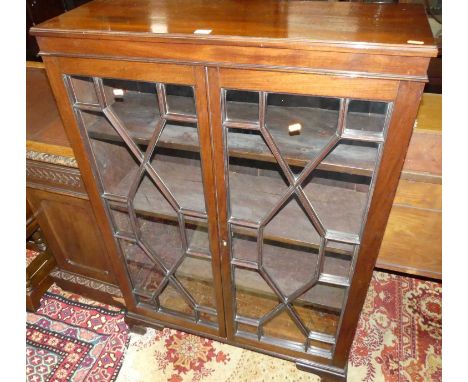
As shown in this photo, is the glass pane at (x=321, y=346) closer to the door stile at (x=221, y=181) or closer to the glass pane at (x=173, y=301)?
the door stile at (x=221, y=181)

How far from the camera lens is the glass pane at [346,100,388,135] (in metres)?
0.79

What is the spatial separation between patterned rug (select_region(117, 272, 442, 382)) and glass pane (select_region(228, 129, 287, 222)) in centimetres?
79

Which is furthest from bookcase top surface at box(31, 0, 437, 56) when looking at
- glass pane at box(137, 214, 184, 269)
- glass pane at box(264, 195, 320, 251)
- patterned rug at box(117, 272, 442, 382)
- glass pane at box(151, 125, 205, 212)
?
patterned rug at box(117, 272, 442, 382)

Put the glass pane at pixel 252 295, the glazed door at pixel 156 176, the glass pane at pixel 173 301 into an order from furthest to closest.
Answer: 1. the glass pane at pixel 173 301
2. the glass pane at pixel 252 295
3. the glazed door at pixel 156 176

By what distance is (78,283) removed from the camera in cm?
174

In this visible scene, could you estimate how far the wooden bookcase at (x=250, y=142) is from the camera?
77cm

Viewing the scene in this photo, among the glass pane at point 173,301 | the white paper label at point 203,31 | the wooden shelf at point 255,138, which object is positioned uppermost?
the white paper label at point 203,31

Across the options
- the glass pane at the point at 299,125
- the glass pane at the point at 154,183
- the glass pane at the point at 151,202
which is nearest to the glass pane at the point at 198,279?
the glass pane at the point at 154,183

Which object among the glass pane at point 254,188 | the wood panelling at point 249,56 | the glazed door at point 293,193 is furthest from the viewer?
the glass pane at point 254,188

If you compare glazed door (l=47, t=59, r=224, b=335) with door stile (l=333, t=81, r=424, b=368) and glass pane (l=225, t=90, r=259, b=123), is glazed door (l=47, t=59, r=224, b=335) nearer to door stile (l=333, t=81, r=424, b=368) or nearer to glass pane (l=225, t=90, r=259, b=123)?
glass pane (l=225, t=90, r=259, b=123)

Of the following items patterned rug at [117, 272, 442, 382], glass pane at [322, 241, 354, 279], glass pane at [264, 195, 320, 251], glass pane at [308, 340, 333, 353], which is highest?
glass pane at [264, 195, 320, 251]

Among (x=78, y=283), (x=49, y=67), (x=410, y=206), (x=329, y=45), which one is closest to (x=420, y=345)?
(x=410, y=206)

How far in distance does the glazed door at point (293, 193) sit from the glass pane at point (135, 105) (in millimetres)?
196
